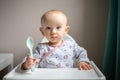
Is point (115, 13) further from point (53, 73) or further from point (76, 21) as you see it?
point (53, 73)

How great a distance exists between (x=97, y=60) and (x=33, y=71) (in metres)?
0.91

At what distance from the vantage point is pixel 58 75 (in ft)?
3.55

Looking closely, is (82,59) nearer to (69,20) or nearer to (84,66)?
(84,66)

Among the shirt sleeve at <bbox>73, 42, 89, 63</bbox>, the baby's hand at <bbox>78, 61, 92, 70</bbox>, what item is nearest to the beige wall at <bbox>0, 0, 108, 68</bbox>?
the shirt sleeve at <bbox>73, 42, 89, 63</bbox>

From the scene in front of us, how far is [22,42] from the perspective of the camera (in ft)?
6.51

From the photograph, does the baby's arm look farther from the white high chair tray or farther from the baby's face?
the baby's face

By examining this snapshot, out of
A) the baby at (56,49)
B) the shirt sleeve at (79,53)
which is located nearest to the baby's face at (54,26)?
the baby at (56,49)

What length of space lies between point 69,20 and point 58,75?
0.91 meters

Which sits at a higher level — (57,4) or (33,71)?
(57,4)

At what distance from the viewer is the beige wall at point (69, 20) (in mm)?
1923

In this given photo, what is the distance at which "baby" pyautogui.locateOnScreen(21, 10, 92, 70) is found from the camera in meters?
1.32

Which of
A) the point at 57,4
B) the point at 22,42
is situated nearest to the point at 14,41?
the point at 22,42

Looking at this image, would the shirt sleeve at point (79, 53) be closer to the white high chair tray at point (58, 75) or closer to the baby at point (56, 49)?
the baby at point (56, 49)

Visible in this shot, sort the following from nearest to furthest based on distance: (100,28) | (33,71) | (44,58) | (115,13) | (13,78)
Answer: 1. (13,78)
2. (33,71)
3. (44,58)
4. (115,13)
5. (100,28)
